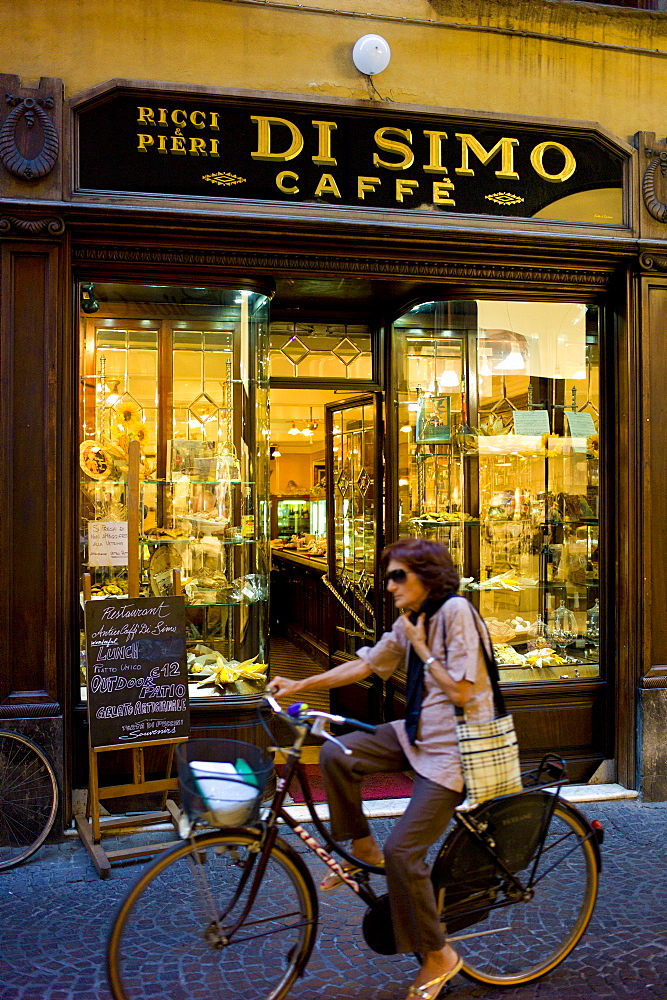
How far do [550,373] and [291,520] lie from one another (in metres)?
12.4

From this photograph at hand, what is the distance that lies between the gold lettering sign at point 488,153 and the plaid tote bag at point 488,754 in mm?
3910

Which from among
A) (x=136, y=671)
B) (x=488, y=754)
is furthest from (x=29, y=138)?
(x=488, y=754)

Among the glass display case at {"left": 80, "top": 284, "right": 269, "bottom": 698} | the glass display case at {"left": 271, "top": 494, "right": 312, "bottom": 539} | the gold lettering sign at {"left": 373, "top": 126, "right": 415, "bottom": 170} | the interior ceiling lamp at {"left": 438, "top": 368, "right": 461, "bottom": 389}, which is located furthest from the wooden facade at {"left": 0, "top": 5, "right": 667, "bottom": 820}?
the glass display case at {"left": 271, "top": 494, "right": 312, "bottom": 539}

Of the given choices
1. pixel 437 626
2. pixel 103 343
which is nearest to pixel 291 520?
pixel 103 343

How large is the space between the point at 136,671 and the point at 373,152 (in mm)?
3838

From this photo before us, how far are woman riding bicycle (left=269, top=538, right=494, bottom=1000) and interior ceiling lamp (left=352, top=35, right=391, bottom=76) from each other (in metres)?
3.89

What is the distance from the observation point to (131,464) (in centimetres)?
531

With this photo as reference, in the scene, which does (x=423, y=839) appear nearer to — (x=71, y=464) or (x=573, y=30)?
(x=71, y=464)

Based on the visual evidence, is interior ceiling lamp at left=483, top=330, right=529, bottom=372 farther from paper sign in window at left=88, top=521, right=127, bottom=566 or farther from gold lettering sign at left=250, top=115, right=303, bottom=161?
paper sign in window at left=88, top=521, right=127, bottom=566

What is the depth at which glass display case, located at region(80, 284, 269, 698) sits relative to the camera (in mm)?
5969

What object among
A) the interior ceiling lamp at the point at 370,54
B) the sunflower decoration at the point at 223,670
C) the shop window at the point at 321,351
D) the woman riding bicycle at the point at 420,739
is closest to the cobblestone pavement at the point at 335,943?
the woman riding bicycle at the point at 420,739

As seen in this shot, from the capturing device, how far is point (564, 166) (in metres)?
6.21

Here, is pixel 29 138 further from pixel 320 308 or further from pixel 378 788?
pixel 378 788

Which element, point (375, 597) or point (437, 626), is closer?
point (437, 626)
